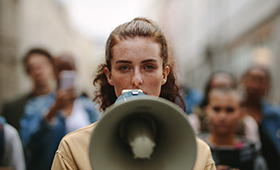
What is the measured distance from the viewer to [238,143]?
322 centimetres

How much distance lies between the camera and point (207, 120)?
3.84 metres

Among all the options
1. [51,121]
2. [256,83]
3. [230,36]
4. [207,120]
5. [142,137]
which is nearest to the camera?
[142,137]

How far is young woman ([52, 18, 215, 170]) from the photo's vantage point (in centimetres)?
156

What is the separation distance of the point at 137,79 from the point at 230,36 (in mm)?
14760

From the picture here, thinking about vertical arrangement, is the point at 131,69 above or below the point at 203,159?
above

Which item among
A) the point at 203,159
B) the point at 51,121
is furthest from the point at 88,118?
the point at 203,159

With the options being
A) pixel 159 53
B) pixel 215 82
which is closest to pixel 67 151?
pixel 159 53

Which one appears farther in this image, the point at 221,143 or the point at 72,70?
the point at 72,70

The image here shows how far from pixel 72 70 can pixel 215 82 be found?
1.88 meters

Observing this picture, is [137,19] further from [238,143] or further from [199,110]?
[199,110]

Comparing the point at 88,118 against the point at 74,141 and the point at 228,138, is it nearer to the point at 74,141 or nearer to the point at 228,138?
the point at 228,138

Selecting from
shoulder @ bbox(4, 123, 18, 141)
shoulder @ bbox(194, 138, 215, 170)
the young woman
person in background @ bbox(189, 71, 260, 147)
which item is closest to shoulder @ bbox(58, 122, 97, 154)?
the young woman

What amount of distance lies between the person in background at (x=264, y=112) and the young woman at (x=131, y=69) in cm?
221

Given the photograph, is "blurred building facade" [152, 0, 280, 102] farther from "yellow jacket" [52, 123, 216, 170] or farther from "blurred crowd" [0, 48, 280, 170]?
"yellow jacket" [52, 123, 216, 170]
